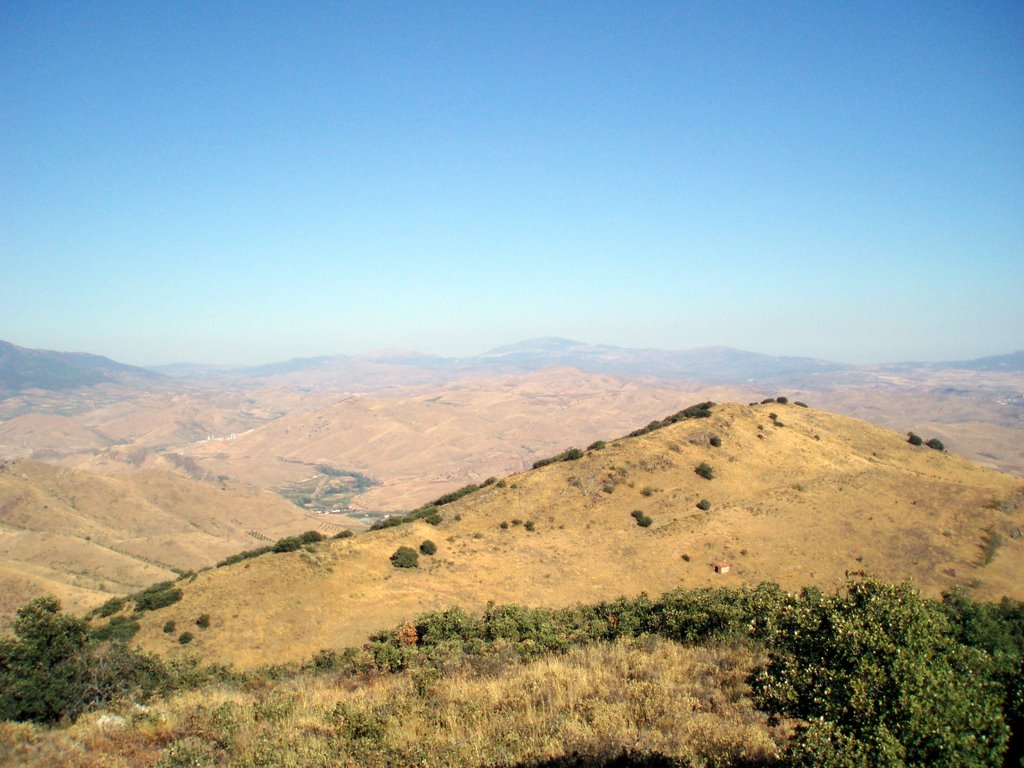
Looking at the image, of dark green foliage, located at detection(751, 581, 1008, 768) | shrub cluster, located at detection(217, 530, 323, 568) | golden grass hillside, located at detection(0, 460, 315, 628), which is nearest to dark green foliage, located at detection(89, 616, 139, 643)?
shrub cluster, located at detection(217, 530, 323, 568)

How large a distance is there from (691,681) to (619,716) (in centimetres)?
287

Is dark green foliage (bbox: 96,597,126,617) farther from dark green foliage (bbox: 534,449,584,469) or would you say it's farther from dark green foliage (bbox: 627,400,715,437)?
dark green foliage (bbox: 627,400,715,437)

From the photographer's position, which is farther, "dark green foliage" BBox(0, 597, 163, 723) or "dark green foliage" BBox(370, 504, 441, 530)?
"dark green foliage" BBox(370, 504, 441, 530)

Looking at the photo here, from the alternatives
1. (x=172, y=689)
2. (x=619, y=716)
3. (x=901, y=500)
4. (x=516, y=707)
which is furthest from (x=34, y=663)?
(x=901, y=500)

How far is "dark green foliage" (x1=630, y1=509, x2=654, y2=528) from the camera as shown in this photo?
4322cm

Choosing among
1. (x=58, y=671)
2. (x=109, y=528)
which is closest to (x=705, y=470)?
(x=58, y=671)

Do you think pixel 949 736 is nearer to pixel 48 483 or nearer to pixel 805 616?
pixel 805 616

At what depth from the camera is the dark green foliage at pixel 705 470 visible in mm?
49719

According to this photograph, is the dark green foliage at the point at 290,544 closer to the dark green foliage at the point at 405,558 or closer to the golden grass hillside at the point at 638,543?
the golden grass hillside at the point at 638,543

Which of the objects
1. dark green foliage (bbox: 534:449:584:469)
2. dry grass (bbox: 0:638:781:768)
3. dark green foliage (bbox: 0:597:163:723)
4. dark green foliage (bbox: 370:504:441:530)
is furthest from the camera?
dark green foliage (bbox: 534:449:584:469)

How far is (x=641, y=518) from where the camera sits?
43594 mm

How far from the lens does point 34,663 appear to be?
16.9 metres

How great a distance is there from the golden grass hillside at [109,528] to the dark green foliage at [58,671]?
3693cm

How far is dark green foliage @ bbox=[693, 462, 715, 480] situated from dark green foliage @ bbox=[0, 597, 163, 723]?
42782mm
